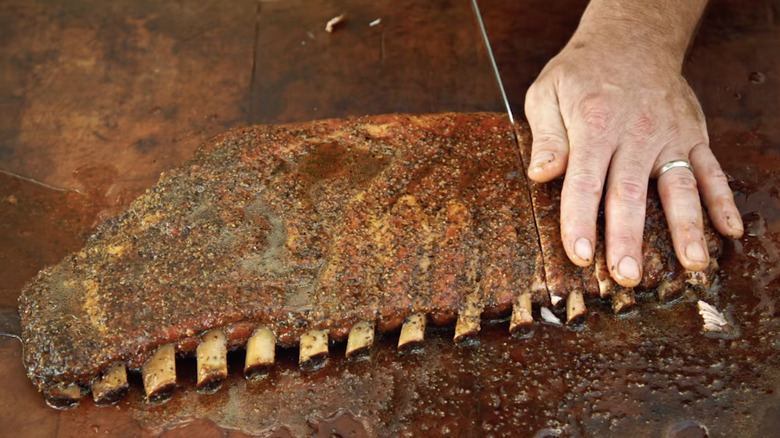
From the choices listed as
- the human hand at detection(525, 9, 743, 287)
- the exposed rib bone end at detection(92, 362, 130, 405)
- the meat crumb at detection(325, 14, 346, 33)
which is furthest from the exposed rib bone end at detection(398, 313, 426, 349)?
the meat crumb at detection(325, 14, 346, 33)

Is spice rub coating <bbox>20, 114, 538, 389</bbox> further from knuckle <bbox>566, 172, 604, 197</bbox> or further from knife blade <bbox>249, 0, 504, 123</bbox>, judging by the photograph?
knife blade <bbox>249, 0, 504, 123</bbox>

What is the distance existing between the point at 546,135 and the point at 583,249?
50cm

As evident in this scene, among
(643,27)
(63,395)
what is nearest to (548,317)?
(643,27)

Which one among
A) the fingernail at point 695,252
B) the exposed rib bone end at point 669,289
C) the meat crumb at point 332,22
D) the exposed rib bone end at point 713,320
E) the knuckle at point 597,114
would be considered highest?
the meat crumb at point 332,22

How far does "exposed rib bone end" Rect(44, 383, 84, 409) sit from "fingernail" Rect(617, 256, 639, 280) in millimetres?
1756

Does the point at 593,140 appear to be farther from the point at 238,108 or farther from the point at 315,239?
the point at 238,108

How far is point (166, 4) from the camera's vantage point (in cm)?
374

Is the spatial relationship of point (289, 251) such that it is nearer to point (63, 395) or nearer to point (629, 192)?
point (63, 395)

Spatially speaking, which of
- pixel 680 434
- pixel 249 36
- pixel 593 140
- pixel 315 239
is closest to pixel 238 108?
pixel 249 36

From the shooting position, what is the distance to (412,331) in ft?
8.32

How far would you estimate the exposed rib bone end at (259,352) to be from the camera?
2.50m

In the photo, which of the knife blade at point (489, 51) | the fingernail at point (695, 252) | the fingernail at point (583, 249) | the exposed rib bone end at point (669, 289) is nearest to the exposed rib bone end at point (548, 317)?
the fingernail at point (583, 249)

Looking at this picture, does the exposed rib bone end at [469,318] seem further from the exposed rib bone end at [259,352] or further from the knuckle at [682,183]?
the knuckle at [682,183]

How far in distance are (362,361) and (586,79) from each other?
133 cm
